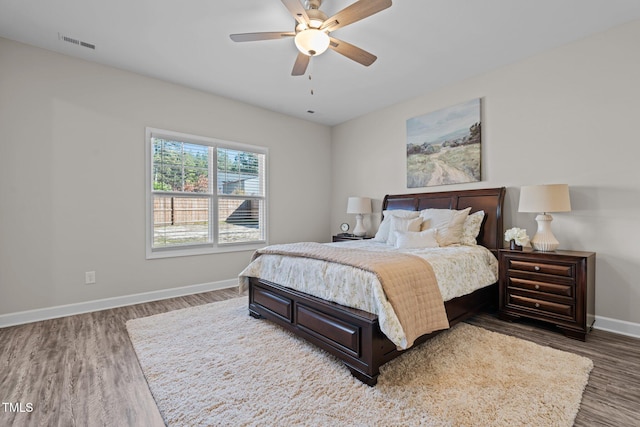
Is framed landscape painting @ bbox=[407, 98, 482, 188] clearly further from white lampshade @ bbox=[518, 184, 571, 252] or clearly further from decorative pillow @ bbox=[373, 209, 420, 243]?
white lampshade @ bbox=[518, 184, 571, 252]

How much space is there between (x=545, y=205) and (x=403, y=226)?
1417 millimetres

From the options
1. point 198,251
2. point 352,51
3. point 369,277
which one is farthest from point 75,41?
point 369,277

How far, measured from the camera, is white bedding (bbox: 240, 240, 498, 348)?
186 centimetres

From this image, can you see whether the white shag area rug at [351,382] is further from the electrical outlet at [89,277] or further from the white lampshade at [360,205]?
the white lampshade at [360,205]

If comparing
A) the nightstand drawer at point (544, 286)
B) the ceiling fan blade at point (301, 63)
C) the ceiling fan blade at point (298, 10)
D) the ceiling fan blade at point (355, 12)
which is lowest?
the nightstand drawer at point (544, 286)

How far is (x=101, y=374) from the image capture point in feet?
6.63

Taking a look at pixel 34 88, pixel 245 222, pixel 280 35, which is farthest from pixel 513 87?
pixel 34 88

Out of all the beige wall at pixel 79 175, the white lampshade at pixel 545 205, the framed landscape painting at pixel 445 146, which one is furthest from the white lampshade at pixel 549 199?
the beige wall at pixel 79 175

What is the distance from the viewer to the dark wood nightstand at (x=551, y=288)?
250 centimetres

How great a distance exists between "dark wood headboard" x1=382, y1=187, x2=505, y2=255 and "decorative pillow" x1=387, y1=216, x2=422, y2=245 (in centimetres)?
54

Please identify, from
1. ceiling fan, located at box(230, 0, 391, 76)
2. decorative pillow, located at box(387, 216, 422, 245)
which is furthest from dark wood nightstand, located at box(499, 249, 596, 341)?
ceiling fan, located at box(230, 0, 391, 76)

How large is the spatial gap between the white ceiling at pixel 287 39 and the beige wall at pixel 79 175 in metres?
0.30

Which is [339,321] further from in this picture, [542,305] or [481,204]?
[481,204]

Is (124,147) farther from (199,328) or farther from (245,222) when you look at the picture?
(199,328)
